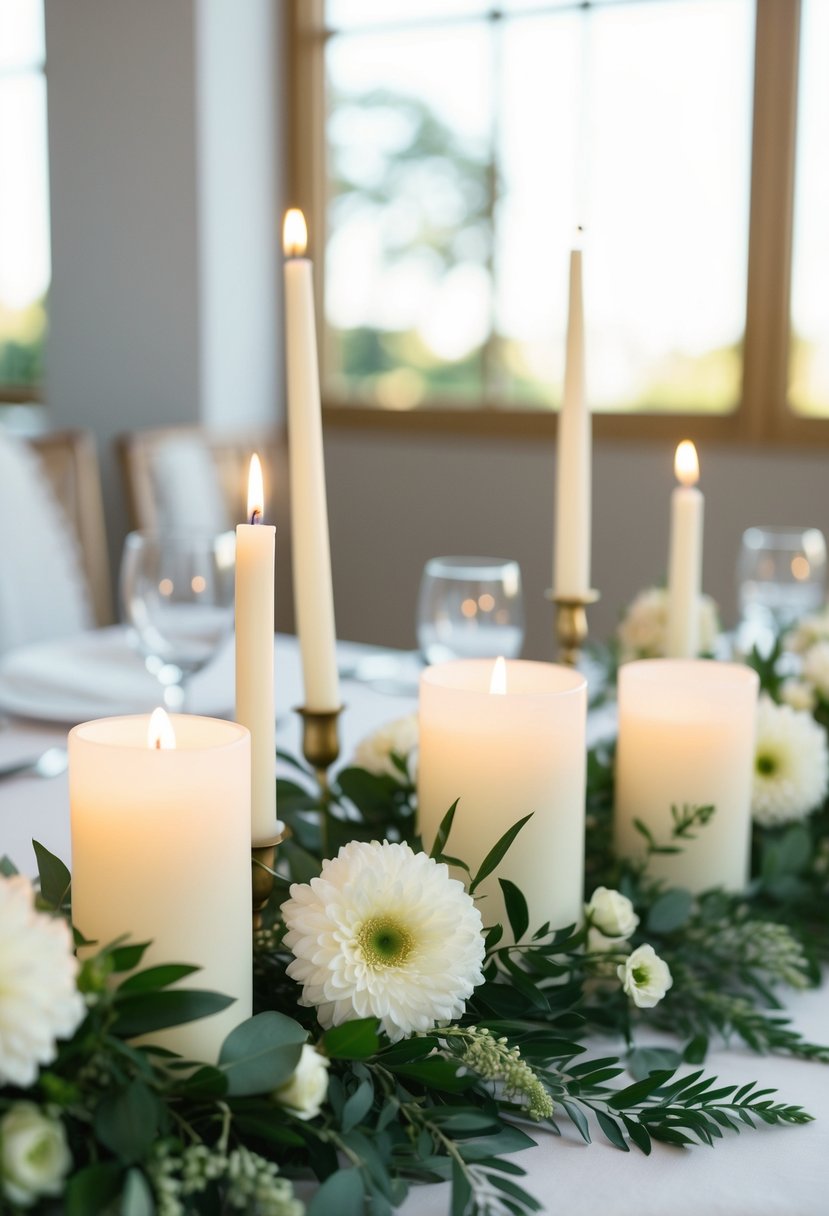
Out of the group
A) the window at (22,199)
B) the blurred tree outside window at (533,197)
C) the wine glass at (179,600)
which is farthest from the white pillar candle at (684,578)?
the window at (22,199)

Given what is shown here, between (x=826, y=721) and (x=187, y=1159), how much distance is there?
0.63 meters

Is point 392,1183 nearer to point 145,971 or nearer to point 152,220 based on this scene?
point 145,971

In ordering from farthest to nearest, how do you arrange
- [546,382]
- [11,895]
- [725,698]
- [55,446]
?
[546,382] < [55,446] < [725,698] < [11,895]

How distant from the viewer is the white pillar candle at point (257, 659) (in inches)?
19.9

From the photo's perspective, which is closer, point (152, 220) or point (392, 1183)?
point (392, 1183)

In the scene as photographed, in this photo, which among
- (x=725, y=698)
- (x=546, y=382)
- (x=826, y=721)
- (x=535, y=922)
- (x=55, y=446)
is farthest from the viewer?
(x=546, y=382)

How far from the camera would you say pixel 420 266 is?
3154 millimetres

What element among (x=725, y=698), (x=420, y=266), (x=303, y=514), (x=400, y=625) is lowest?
(x=400, y=625)

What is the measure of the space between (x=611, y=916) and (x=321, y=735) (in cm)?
17

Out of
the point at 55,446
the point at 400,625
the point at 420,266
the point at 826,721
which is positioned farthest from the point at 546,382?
the point at 826,721

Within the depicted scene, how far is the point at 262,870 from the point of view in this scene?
20.6 inches

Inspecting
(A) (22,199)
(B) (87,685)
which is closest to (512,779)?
(B) (87,685)

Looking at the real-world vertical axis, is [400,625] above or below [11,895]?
below

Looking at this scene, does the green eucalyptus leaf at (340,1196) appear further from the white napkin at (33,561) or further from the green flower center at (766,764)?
the white napkin at (33,561)
